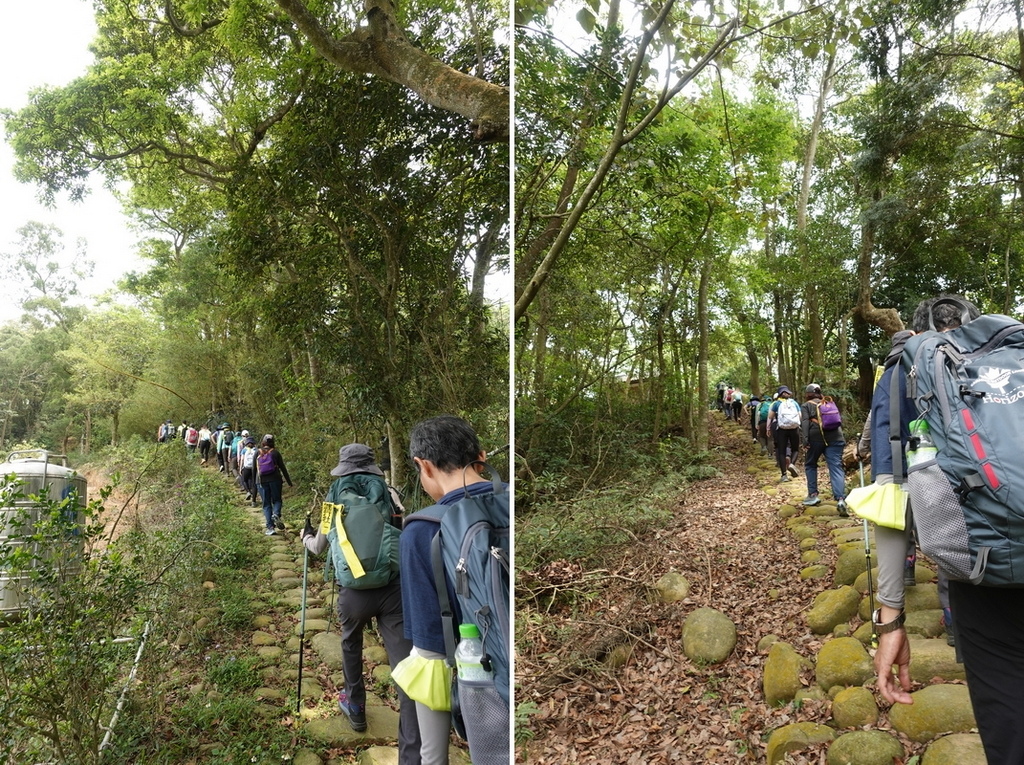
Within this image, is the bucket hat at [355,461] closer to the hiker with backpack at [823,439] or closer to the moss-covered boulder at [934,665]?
the moss-covered boulder at [934,665]

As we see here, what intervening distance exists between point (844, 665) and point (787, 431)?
4.04m

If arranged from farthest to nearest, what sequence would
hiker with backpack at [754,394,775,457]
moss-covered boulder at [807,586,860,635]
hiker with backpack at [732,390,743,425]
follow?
hiker with backpack at [732,390,743,425]
hiker with backpack at [754,394,775,457]
moss-covered boulder at [807,586,860,635]

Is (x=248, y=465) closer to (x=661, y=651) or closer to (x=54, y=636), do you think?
(x=54, y=636)

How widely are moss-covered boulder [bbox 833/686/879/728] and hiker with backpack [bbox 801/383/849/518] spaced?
2.36 metres

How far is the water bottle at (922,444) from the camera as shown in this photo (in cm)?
103

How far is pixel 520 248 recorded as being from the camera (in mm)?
1646

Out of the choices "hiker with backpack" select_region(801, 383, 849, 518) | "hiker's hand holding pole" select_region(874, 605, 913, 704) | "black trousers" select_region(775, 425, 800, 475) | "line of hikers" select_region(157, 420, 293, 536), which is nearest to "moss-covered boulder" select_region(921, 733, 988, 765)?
"hiker's hand holding pole" select_region(874, 605, 913, 704)

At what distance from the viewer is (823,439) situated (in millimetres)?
4324

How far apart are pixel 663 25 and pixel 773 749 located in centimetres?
221

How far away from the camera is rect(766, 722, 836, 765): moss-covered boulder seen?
67.0 inches

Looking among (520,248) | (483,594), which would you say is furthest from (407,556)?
(520,248)

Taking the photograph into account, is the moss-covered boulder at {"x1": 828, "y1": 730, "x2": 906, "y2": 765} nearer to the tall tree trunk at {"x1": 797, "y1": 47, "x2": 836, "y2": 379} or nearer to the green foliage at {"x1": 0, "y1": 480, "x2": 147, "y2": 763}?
the tall tree trunk at {"x1": 797, "y1": 47, "x2": 836, "y2": 379}

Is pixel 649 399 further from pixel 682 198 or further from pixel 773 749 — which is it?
pixel 773 749

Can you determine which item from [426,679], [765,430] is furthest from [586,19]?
[765,430]
